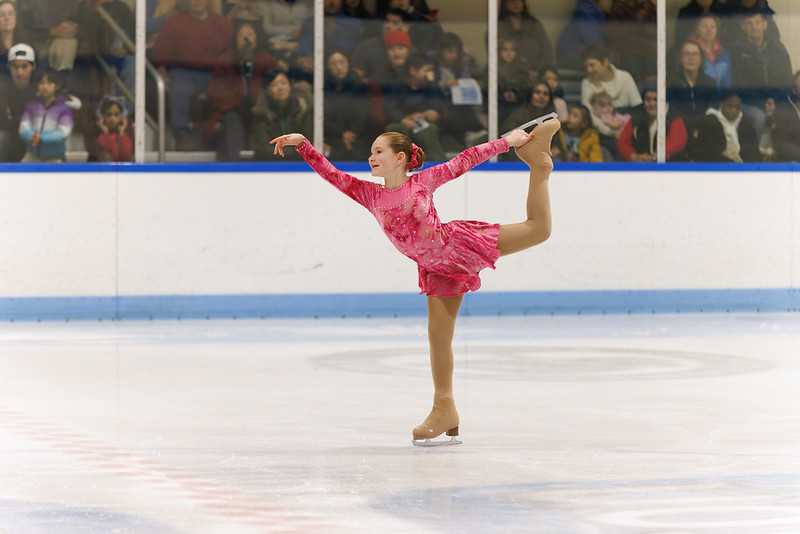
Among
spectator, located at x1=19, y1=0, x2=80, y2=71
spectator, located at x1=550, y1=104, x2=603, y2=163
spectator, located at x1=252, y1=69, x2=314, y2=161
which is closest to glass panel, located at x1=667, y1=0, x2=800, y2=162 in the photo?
spectator, located at x1=550, y1=104, x2=603, y2=163

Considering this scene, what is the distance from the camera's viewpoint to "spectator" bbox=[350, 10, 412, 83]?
9070 millimetres

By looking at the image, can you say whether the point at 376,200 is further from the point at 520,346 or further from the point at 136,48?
the point at 136,48

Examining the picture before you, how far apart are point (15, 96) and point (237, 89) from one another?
155cm

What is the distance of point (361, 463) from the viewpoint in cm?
362

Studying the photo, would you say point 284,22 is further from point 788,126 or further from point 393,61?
point 788,126

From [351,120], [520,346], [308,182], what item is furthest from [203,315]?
[520,346]

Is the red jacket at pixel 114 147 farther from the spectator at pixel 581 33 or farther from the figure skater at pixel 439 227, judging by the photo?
the figure skater at pixel 439 227

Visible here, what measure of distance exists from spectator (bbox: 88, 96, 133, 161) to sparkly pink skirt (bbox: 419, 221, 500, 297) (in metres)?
5.09

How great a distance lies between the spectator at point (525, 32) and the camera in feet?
30.2

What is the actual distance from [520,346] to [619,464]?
3346 mm

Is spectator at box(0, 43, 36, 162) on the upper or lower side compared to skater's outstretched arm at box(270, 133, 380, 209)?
upper

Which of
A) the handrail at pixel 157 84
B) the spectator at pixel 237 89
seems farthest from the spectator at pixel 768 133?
the handrail at pixel 157 84

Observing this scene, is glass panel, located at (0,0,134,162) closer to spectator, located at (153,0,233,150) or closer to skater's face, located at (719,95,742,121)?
spectator, located at (153,0,233,150)

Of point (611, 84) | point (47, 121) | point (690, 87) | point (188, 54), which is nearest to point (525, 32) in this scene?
point (611, 84)
